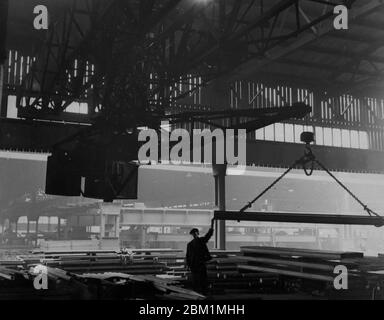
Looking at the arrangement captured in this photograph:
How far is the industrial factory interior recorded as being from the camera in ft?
28.8

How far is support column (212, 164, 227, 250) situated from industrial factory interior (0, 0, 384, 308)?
49 mm

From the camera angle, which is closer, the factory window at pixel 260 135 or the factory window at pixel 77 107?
the factory window at pixel 77 107

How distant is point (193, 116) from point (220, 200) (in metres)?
5.80

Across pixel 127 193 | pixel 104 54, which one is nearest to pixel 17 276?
pixel 127 193

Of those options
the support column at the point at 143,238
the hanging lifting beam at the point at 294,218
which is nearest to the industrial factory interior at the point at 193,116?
the hanging lifting beam at the point at 294,218

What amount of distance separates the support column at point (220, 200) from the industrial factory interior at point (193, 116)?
0.05 metres

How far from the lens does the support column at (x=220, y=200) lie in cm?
1641

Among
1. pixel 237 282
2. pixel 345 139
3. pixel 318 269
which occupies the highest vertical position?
pixel 345 139

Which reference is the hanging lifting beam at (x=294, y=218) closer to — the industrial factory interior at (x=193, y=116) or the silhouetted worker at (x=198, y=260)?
the industrial factory interior at (x=193, y=116)

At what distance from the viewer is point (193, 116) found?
11602 mm

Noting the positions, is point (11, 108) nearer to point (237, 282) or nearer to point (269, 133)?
point (237, 282)

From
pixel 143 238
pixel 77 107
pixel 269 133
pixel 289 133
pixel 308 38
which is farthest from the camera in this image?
pixel 143 238

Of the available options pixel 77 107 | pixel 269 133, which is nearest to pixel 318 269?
pixel 269 133

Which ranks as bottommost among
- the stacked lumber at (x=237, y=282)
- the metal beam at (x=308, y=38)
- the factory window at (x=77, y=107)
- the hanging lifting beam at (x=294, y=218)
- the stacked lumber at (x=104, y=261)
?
the stacked lumber at (x=237, y=282)
